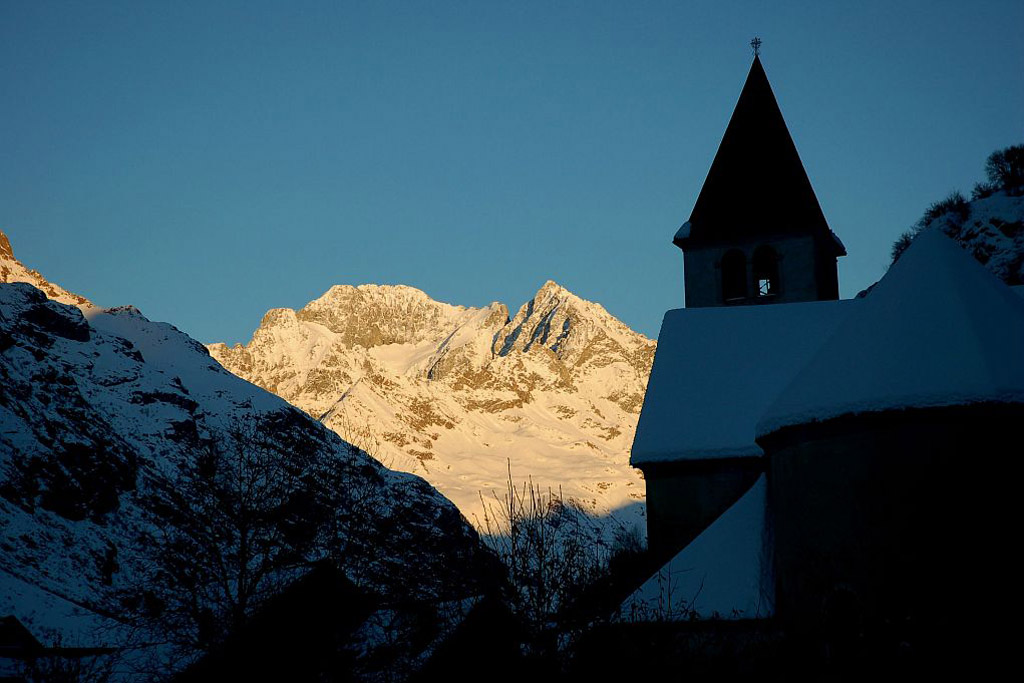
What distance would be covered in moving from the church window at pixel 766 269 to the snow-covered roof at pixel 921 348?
10.8 m

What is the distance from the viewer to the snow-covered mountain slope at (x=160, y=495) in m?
20.8

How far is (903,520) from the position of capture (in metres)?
13.7

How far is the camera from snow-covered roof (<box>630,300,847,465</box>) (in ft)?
66.1

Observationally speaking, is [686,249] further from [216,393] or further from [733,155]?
[216,393]

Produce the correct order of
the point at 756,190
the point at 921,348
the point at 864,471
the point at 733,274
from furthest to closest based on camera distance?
the point at 756,190
the point at 733,274
the point at 921,348
the point at 864,471

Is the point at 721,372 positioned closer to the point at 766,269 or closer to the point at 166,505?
the point at 766,269

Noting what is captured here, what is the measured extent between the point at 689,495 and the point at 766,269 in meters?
9.55

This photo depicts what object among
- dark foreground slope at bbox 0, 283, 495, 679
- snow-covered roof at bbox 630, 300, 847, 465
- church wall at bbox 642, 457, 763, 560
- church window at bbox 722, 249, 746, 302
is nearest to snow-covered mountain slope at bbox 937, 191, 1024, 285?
church window at bbox 722, 249, 746, 302

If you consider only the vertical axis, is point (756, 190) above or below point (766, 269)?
above

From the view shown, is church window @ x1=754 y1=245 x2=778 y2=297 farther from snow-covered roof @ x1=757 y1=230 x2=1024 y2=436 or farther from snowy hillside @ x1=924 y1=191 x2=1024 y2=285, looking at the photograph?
snowy hillside @ x1=924 y1=191 x2=1024 y2=285

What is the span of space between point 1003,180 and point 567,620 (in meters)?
45.6

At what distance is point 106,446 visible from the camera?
117 m

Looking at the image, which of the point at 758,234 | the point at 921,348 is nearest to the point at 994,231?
the point at 758,234

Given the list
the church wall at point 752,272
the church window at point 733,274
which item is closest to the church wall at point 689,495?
the church wall at point 752,272
